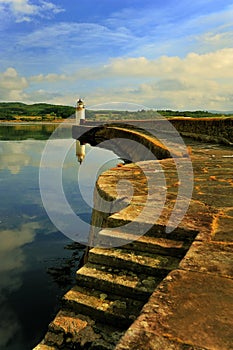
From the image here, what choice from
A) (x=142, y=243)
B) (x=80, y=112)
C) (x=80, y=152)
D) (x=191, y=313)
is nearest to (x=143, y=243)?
(x=142, y=243)

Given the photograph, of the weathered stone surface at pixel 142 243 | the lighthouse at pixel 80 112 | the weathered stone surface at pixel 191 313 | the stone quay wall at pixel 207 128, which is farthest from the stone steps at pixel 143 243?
the lighthouse at pixel 80 112

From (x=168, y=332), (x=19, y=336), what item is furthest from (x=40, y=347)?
(x=19, y=336)

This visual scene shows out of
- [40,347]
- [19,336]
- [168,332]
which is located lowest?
[19,336]

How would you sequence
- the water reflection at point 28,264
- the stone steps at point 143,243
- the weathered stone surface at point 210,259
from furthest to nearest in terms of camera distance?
the water reflection at point 28,264
the stone steps at point 143,243
the weathered stone surface at point 210,259

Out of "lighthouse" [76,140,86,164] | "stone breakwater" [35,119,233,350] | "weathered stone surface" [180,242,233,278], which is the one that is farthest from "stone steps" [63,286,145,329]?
"lighthouse" [76,140,86,164]

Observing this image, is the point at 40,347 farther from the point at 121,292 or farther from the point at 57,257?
the point at 57,257

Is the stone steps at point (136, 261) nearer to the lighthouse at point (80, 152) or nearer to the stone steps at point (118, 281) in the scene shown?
the stone steps at point (118, 281)

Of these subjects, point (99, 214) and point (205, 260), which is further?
point (99, 214)

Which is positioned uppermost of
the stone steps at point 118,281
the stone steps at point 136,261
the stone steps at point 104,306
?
the stone steps at point 136,261

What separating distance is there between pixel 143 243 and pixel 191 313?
1025 mm

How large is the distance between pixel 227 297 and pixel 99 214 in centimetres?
245

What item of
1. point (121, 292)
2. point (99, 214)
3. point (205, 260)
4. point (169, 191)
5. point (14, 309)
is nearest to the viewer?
point (205, 260)

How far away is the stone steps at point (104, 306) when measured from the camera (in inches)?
83.6

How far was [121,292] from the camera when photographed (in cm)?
226
